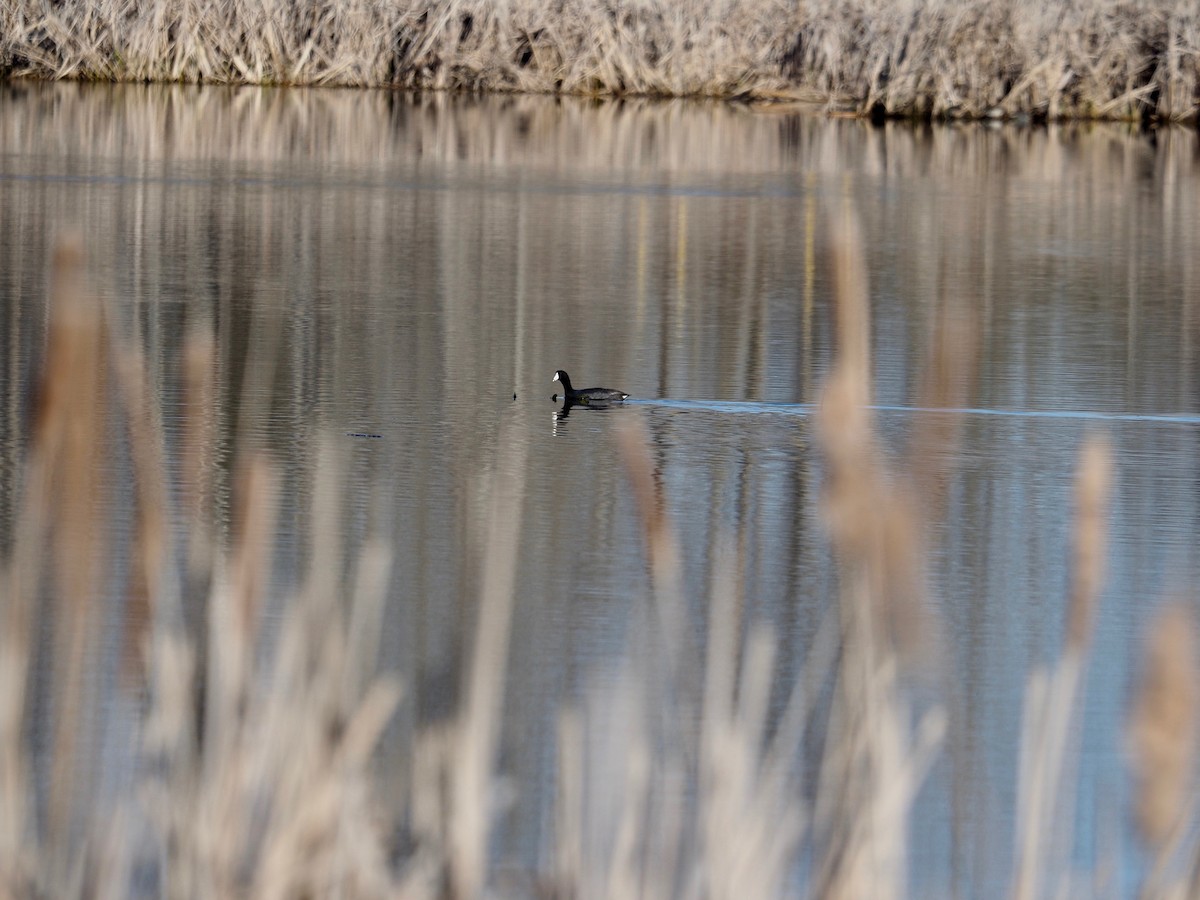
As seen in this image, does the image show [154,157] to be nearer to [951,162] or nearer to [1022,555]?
[951,162]

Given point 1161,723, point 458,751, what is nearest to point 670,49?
point 458,751

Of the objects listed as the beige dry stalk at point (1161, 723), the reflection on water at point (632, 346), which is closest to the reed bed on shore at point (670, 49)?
the reflection on water at point (632, 346)

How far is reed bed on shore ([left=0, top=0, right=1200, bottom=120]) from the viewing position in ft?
72.0

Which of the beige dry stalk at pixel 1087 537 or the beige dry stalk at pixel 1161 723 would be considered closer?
the beige dry stalk at pixel 1161 723

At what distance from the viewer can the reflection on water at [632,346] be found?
5238 millimetres

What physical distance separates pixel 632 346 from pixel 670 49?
14.3 meters

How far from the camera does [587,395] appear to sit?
818 cm

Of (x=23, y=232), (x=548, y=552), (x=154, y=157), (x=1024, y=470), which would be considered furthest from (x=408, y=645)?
(x=154, y=157)

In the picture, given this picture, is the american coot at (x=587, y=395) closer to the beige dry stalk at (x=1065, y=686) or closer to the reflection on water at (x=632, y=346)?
the reflection on water at (x=632, y=346)

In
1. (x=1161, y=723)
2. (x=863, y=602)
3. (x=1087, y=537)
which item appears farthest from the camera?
(x=863, y=602)

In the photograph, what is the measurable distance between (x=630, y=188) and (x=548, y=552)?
408 inches

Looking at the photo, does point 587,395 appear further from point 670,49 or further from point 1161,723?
point 670,49

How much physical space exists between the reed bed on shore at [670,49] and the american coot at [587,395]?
14298 millimetres

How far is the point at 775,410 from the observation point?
8.25 meters
